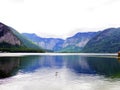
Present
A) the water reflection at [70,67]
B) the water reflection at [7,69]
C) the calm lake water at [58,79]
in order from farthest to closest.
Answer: the water reflection at [70,67]
the water reflection at [7,69]
the calm lake water at [58,79]

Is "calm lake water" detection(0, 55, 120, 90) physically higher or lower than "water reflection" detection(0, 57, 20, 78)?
lower

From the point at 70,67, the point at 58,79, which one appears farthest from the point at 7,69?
the point at 70,67

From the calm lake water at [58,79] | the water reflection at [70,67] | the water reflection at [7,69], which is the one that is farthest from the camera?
the water reflection at [70,67]

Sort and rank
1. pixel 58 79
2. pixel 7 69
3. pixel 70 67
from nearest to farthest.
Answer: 1. pixel 58 79
2. pixel 7 69
3. pixel 70 67

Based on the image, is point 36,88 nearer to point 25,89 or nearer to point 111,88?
point 25,89

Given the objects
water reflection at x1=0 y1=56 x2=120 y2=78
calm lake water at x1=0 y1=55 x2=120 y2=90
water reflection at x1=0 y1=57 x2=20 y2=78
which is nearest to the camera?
calm lake water at x1=0 y1=55 x2=120 y2=90

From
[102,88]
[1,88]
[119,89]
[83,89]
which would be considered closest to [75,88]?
[83,89]

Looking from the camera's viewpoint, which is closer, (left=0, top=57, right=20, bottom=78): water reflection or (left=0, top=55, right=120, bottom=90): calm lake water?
(left=0, top=55, right=120, bottom=90): calm lake water

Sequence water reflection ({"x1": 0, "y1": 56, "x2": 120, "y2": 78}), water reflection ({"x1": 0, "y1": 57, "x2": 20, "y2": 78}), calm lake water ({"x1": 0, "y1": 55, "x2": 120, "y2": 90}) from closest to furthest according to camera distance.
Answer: calm lake water ({"x1": 0, "y1": 55, "x2": 120, "y2": 90})
water reflection ({"x1": 0, "y1": 57, "x2": 20, "y2": 78})
water reflection ({"x1": 0, "y1": 56, "x2": 120, "y2": 78})

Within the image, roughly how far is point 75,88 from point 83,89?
236 cm

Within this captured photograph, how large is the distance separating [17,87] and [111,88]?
25685 millimetres

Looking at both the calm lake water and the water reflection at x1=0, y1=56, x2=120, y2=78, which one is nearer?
the calm lake water

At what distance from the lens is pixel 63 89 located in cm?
5562

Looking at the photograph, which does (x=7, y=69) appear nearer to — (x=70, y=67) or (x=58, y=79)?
(x=58, y=79)
